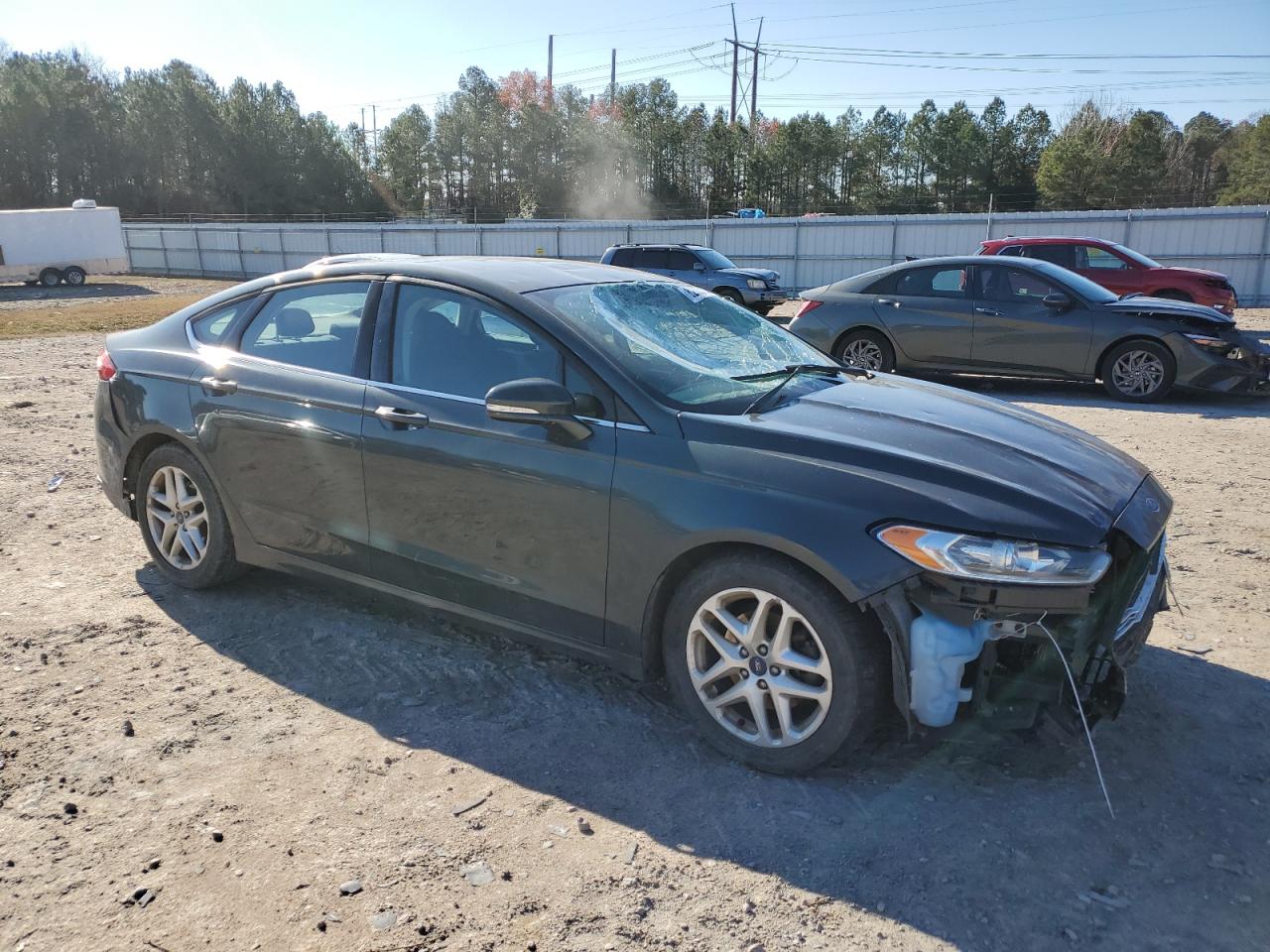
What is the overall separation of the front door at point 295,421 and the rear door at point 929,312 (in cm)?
820

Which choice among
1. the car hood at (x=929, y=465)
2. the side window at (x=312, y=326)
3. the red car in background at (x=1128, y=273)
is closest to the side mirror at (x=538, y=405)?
the car hood at (x=929, y=465)

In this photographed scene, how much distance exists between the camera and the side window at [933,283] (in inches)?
422

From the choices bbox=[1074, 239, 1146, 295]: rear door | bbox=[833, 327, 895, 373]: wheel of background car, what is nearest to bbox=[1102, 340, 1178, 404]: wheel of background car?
bbox=[833, 327, 895, 373]: wheel of background car

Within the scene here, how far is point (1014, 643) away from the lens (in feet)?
9.43

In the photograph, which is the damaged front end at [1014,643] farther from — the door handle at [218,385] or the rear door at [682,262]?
the rear door at [682,262]

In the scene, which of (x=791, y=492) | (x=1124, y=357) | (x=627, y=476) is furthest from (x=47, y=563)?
(x=1124, y=357)

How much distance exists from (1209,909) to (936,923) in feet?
2.41

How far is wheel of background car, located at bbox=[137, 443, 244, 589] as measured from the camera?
440 cm

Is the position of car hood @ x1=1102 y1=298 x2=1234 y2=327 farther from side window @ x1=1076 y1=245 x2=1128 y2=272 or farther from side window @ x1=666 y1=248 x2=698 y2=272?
side window @ x1=666 y1=248 x2=698 y2=272

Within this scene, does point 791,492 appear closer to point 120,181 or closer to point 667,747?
point 667,747

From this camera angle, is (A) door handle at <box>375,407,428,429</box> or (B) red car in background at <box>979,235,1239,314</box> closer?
(A) door handle at <box>375,407,428,429</box>

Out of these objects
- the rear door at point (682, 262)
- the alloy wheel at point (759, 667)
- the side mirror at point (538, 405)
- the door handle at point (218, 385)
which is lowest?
the alloy wheel at point (759, 667)

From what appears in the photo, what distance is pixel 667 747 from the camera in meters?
3.25

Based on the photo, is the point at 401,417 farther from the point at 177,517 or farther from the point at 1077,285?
the point at 1077,285
